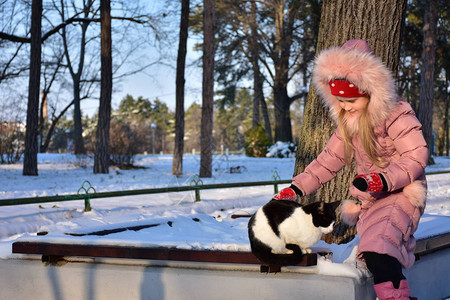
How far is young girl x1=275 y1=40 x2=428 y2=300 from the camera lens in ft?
8.92

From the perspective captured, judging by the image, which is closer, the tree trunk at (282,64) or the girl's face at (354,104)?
the girl's face at (354,104)

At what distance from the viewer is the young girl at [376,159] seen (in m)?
2.72

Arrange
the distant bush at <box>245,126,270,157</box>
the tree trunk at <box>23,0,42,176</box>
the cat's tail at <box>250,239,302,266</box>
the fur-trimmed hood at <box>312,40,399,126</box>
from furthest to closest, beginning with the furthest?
the distant bush at <box>245,126,270,157</box> < the tree trunk at <box>23,0,42,176</box> < the fur-trimmed hood at <box>312,40,399,126</box> < the cat's tail at <box>250,239,302,266</box>

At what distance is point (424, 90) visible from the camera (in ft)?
65.8

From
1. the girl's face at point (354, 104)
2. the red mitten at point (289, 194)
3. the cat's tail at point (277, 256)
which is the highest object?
the girl's face at point (354, 104)

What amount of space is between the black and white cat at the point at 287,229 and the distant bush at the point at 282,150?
22.9 meters

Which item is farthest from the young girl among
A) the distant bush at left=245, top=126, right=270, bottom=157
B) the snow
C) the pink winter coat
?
the distant bush at left=245, top=126, right=270, bottom=157

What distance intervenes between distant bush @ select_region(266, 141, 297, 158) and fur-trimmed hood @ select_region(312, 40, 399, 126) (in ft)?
74.0

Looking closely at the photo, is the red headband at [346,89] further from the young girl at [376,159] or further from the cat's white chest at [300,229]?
the cat's white chest at [300,229]

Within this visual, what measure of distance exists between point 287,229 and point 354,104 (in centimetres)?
94

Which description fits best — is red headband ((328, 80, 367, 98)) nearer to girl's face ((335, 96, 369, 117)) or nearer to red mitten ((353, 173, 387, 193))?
girl's face ((335, 96, 369, 117))

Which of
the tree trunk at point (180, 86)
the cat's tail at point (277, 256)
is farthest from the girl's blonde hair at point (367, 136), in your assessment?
the tree trunk at point (180, 86)

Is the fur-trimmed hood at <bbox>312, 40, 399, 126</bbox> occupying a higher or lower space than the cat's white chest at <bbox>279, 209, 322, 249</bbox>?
higher

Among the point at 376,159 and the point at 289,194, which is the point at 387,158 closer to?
the point at 376,159
